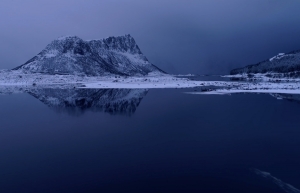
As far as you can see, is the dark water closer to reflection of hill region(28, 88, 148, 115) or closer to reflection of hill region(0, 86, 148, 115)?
reflection of hill region(0, 86, 148, 115)

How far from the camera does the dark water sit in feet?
35.1

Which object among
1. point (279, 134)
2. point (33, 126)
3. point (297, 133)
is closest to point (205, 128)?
point (279, 134)

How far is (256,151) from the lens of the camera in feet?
47.4

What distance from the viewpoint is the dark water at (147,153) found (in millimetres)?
10703

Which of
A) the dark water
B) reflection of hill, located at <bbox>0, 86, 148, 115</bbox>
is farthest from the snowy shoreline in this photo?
the dark water

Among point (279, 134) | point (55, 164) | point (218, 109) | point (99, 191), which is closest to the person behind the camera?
point (99, 191)

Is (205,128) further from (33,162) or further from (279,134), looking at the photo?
(33,162)

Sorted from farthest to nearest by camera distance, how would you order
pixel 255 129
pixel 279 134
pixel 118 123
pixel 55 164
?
1. pixel 118 123
2. pixel 255 129
3. pixel 279 134
4. pixel 55 164

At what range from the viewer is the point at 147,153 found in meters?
14.2

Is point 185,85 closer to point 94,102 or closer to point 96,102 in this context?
point 96,102

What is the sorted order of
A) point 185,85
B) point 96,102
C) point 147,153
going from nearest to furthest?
point 147,153 → point 96,102 → point 185,85

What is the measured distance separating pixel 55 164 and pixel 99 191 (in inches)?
147

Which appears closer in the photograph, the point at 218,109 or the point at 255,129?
the point at 255,129

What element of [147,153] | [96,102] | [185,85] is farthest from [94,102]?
[185,85]
